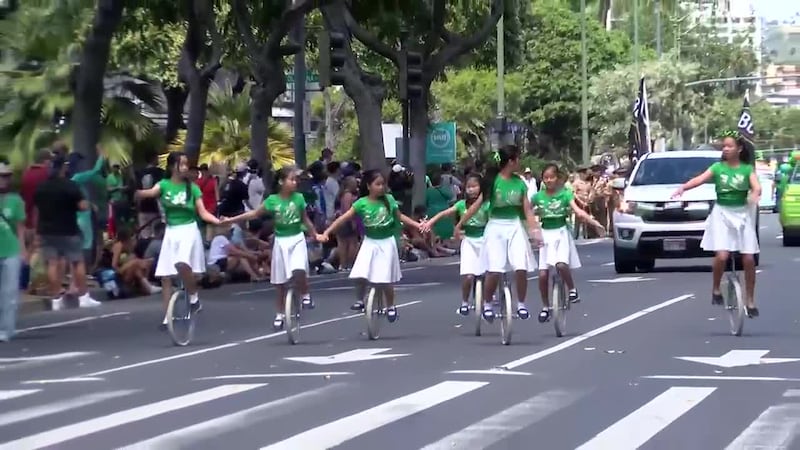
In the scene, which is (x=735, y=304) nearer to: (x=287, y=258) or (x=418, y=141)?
(x=287, y=258)

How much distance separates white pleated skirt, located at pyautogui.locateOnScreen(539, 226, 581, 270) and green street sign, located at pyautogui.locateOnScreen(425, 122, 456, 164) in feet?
78.8

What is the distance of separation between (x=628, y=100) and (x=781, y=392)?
6161cm

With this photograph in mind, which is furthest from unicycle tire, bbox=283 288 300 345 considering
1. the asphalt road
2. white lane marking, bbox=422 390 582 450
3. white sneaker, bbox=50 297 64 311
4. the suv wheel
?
the suv wheel

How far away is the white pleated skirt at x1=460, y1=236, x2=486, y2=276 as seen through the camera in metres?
17.0

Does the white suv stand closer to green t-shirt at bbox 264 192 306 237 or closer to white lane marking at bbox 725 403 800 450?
green t-shirt at bbox 264 192 306 237

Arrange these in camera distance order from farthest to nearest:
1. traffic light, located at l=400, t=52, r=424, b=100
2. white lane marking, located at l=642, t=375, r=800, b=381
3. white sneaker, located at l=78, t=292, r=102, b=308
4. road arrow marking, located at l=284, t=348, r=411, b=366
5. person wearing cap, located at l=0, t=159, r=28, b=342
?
traffic light, located at l=400, t=52, r=424, b=100 < white sneaker, located at l=78, t=292, r=102, b=308 < person wearing cap, located at l=0, t=159, r=28, b=342 < road arrow marking, located at l=284, t=348, r=411, b=366 < white lane marking, located at l=642, t=375, r=800, b=381

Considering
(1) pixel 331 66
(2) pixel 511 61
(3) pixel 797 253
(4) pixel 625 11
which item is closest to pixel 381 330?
(1) pixel 331 66

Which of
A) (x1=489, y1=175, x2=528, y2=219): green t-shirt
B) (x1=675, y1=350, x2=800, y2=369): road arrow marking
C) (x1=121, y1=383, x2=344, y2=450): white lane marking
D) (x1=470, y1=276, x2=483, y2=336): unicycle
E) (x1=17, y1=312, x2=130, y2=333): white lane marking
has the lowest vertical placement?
(x1=121, y1=383, x2=344, y2=450): white lane marking

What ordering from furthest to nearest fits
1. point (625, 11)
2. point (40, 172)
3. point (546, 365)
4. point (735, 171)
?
point (625, 11), point (40, 172), point (735, 171), point (546, 365)

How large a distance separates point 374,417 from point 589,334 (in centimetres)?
614

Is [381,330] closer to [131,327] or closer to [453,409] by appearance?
[131,327]

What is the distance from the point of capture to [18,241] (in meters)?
18.6

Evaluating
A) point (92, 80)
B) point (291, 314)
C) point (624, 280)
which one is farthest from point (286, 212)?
point (92, 80)

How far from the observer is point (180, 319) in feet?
55.6
